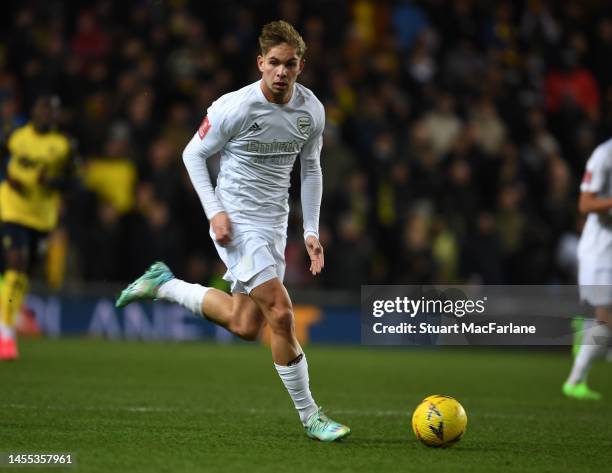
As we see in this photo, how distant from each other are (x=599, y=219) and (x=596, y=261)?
347mm

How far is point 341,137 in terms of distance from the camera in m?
16.9

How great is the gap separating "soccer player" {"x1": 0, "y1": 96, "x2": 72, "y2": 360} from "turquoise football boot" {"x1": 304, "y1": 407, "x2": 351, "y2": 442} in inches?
206

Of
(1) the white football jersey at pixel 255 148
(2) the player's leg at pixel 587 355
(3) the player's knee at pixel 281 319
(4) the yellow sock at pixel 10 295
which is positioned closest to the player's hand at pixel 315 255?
(1) the white football jersey at pixel 255 148

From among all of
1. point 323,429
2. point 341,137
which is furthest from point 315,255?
point 341,137

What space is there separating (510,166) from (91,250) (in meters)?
5.97

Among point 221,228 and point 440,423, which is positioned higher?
point 221,228

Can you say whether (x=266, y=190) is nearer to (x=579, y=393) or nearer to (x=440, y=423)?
(x=440, y=423)

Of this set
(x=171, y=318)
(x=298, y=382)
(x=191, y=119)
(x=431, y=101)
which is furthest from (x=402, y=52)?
(x=298, y=382)

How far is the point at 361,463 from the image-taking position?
19.1 ft

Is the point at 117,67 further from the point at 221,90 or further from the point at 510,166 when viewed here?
the point at 510,166

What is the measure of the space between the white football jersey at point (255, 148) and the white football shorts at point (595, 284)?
3.41m

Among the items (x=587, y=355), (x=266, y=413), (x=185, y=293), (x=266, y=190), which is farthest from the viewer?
(x=587, y=355)

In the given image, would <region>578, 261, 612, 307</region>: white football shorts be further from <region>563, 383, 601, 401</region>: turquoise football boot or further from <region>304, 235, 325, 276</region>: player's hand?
<region>304, 235, 325, 276</region>: player's hand

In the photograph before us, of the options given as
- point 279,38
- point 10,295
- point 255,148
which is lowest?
point 10,295
